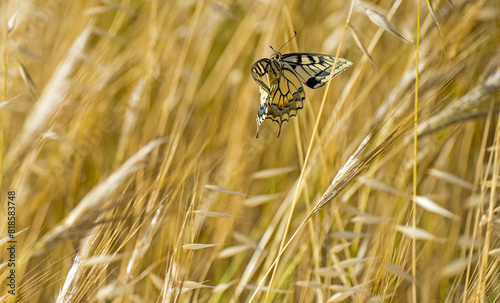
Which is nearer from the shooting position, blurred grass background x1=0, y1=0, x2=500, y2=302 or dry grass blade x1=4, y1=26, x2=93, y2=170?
Answer: blurred grass background x1=0, y1=0, x2=500, y2=302

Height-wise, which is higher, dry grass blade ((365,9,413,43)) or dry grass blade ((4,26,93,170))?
dry grass blade ((365,9,413,43))

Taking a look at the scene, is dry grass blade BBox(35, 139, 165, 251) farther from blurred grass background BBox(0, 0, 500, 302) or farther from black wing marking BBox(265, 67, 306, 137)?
black wing marking BBox(265, 67, 306, 137)

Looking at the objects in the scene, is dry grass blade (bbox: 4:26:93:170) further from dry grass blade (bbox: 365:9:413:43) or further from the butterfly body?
dry grass blade (bbox: 365:9:413:43)

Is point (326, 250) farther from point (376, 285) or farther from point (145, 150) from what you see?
point (145, 150)

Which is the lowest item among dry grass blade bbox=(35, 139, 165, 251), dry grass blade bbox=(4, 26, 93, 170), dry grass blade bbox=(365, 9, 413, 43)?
dry grass blade bbox=(35, 139, 165, 251)

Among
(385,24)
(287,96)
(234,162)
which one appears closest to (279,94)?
(287,96)

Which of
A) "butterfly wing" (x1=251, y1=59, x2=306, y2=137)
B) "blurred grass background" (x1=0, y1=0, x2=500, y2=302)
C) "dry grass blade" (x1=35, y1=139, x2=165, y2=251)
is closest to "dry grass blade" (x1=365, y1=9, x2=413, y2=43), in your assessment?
"blurred grass background" (x1=0, y1=0, x2=500, y2=302)
